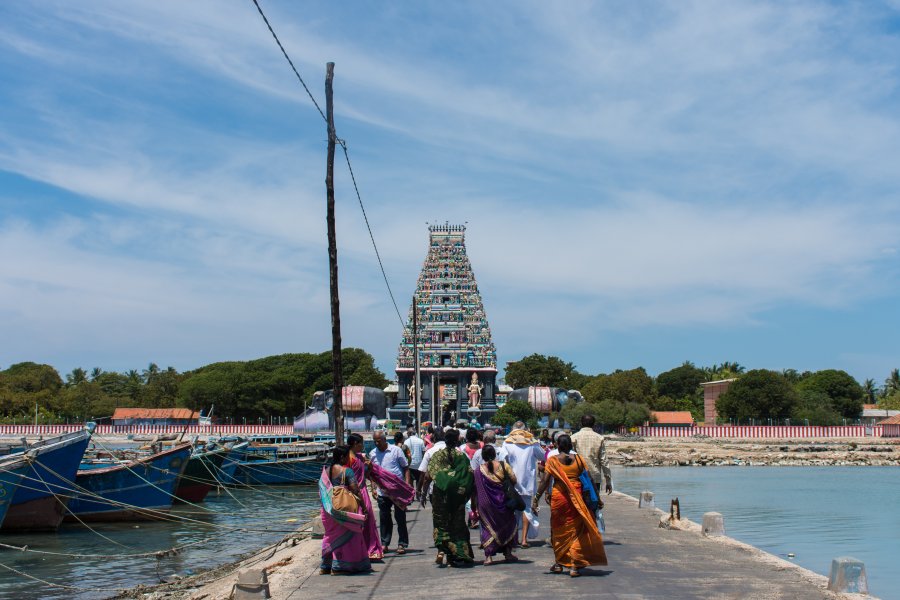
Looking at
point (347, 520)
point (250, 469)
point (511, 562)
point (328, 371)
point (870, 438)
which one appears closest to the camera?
point (347, 520)

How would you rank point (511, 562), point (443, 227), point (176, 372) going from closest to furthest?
point (511, 562) < point (443, 227) < point (176, 372)

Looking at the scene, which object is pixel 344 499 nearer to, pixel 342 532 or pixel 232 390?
pixel 342 532

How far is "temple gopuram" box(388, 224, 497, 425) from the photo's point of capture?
73.9 meters

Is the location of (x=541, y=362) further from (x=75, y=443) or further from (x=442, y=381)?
(x=75, y=443)

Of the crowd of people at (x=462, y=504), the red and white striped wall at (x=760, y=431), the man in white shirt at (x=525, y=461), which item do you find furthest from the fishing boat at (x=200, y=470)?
the red and white striped wall at (x=760, y=431)

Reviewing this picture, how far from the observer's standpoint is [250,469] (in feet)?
120

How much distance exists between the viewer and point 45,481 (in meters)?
19.9

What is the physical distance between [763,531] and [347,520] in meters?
14.8

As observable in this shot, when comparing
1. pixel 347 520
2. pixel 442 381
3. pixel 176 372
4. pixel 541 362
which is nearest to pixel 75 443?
pixel 347 520

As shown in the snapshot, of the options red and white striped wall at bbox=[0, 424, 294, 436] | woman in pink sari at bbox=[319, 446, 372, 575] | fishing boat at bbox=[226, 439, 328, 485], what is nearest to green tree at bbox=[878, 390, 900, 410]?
red and white striped wall at bbox=[0, 424, 294, 436]

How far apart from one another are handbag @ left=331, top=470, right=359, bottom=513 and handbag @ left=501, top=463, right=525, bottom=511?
1718mm

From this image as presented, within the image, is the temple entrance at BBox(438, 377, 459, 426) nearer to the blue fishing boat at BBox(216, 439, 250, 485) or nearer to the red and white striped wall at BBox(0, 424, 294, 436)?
the red and white striped wall at BBox(0, 424, 294, 436)

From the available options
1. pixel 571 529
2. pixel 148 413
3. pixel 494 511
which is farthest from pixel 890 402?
pixel 571 529

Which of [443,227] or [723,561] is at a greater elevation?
[443,227]
